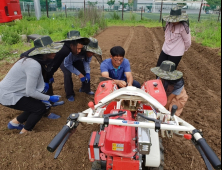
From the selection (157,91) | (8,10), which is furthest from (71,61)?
(8,10)

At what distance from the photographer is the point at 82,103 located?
163 inches

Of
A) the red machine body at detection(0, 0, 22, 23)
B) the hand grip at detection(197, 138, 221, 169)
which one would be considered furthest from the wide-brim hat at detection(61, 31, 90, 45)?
the red machine body at detection(0, 0, 22, 23)

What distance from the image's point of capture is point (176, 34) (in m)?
3.91

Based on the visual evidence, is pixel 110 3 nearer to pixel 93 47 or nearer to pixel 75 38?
pixel 93 47

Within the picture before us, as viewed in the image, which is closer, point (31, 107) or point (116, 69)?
point (31, 107)

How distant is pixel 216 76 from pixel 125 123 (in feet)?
16.5

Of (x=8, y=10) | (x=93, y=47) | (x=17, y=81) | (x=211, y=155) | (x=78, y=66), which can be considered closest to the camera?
(x=211, y=155)

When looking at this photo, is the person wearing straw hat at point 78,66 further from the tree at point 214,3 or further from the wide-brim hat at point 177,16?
the tree at point 214,3

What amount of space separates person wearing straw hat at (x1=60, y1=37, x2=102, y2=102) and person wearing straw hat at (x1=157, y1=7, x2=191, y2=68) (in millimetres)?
1576

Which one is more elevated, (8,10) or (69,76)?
(8,10)

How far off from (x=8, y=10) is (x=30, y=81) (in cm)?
1116

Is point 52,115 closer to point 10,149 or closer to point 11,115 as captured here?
point 11,115

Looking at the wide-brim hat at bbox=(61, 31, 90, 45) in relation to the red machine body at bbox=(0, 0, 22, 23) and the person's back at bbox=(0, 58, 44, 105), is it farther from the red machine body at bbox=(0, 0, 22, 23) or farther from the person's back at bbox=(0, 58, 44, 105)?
the red machine body at bbox=(0, 0, 22, 23)

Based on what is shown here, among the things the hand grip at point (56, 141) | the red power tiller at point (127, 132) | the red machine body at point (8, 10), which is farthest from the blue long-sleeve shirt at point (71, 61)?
the red machine body at point (8, 10)
